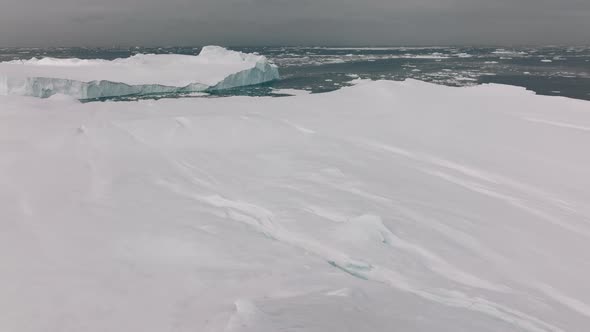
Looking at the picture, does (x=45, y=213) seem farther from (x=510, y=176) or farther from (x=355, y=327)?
(x=510, y=176)

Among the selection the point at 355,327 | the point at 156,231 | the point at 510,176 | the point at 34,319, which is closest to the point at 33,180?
the point at 156,231

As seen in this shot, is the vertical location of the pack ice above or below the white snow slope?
above

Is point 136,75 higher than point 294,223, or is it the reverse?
point 136,75

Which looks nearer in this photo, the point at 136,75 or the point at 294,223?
the point at 294,223

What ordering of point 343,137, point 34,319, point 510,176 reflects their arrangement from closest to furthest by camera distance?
point 34,319 → point 510,176 → point 343,137
